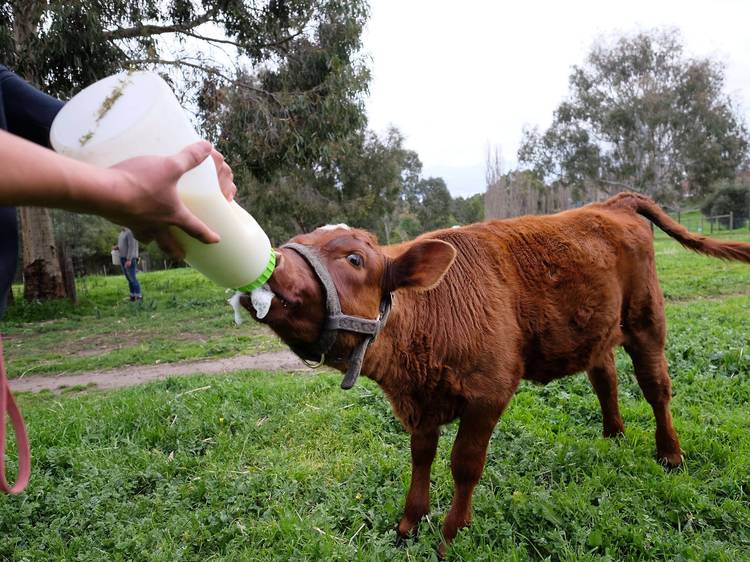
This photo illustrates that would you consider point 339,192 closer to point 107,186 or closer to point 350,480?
point 350,480

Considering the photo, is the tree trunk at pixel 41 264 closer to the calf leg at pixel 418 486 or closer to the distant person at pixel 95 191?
the calf leg at pixel 418 486

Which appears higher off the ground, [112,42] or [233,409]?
[112,42]

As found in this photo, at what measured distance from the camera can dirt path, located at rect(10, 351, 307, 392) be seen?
6.50 m

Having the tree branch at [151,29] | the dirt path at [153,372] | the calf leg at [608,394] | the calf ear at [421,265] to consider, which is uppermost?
the tree branch at [151,29]

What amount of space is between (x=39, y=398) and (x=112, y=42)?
22.4 ft

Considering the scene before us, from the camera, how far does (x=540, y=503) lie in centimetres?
303

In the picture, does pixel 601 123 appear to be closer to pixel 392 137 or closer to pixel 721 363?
pixel 392 137

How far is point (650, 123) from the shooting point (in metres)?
38.0

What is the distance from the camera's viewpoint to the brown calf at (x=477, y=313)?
2.35 m

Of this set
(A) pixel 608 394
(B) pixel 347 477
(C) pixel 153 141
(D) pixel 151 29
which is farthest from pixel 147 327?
(C) pixel 153 141

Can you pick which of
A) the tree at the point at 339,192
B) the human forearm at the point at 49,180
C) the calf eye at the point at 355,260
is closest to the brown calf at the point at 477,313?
the calf eye at the point at 355,260

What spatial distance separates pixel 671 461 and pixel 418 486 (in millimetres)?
1759

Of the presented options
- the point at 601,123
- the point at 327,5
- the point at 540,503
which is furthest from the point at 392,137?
the point at 540,503

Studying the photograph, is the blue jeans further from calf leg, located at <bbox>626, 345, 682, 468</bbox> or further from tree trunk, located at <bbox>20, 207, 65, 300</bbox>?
calf leg, located at <bbox>626, 345, 682, 468</bbox>
